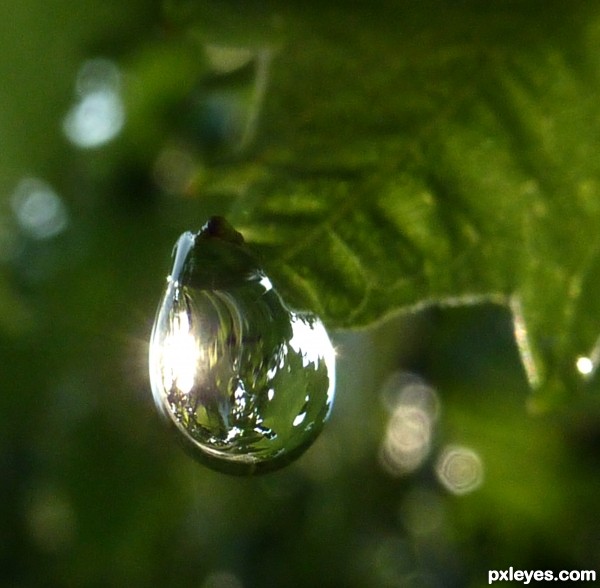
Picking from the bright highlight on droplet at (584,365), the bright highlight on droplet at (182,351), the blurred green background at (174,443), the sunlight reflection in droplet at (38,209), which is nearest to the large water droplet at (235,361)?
the bright highlight on droplet at (182,351)

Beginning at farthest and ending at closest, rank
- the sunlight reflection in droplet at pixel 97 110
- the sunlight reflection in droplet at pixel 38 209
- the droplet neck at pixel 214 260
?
1. the sunlight reflection in droplet at pixel 38 209
2. the sunlight reflection in droplet at pixel 97 110
3. the droplet neck at pixel 214 260

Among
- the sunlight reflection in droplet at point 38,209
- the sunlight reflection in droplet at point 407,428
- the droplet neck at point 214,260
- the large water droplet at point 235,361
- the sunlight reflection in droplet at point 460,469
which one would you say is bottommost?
the large water droplet at point 235,361

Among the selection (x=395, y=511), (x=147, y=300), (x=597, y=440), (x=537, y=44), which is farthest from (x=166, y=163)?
(x=537, y=44)

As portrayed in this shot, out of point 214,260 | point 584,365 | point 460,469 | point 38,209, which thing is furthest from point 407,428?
point 214,260

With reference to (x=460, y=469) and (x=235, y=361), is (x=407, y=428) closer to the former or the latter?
(x=460, y=469)

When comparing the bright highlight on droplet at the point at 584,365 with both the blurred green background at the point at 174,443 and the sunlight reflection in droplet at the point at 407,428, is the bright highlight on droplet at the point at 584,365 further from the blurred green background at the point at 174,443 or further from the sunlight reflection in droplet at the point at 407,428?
the sunlight reflection in droplet at the point at 407,428

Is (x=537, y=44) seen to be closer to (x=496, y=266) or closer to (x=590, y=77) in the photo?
(x=590, y=77)
